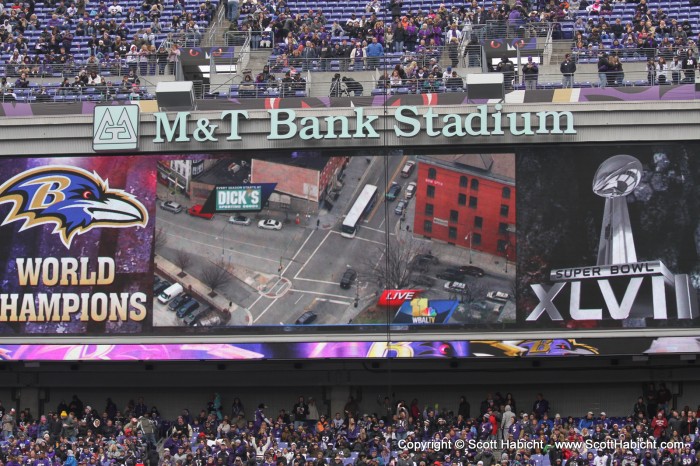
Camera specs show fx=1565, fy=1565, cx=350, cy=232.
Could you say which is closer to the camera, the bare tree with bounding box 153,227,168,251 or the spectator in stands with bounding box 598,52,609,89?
the bare tree with bounding box 153,227,168,251

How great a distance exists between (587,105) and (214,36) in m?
13.4

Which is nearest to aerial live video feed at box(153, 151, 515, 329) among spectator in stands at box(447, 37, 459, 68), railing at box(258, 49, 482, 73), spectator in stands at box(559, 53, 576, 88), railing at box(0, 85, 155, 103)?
spectator in stands at box(559, 53, 576, 88)

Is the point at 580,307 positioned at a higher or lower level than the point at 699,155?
lower

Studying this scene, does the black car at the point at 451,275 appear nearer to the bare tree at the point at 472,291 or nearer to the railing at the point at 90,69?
the bare tree at the point at 472,291

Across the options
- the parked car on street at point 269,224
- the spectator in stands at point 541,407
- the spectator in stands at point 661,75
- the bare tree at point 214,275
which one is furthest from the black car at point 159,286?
the spectator in stands at point 661,75

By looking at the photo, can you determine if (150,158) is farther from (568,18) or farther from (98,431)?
(568,18)

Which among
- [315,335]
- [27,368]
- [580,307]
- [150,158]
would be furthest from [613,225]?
[27,368]

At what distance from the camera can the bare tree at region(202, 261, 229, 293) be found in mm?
41000

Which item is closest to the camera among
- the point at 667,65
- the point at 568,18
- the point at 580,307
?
the point at 580,307

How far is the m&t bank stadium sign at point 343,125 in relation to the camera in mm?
40969

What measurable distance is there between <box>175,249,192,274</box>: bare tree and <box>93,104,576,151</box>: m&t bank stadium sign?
3046 millimetres

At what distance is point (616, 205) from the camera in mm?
40562

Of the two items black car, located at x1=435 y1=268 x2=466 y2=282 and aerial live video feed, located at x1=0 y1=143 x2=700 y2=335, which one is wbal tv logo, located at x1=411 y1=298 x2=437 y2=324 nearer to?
aerial live video feed, located at x1=0 y1=143 x2=700 y2=335

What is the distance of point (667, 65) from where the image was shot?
1694 inches
